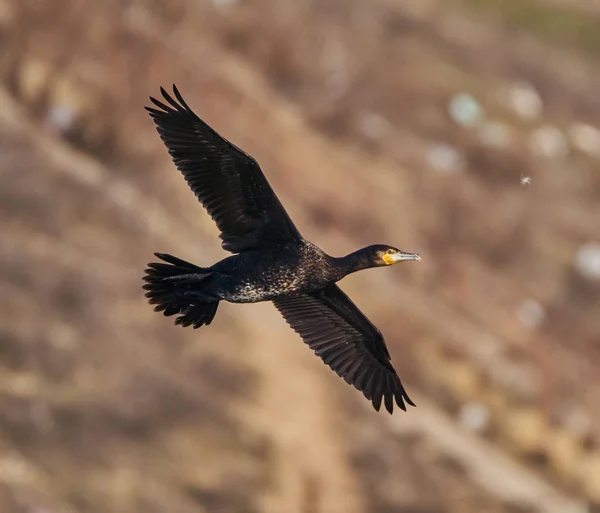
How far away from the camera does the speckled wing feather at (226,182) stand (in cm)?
1185

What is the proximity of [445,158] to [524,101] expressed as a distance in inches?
190

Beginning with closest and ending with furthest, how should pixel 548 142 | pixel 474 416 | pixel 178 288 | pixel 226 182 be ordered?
pixel 178 288 → pixel 226 182 → pixel 474 416 → pixel 548 142

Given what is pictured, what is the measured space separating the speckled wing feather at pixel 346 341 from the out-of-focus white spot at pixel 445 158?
2185 cm

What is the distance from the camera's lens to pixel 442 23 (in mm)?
40594

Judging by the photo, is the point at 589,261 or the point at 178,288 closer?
the point at 178,288

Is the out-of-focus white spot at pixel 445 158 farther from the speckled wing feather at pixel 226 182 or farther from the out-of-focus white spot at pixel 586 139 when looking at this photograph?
the speckled wing feather at pixel 226 182

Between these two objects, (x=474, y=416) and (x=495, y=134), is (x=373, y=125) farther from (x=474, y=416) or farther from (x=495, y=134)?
(x=474, y=416)

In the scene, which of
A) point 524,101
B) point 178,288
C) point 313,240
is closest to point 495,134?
point 524,101

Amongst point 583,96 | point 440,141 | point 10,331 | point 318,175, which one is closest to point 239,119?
point 318,175

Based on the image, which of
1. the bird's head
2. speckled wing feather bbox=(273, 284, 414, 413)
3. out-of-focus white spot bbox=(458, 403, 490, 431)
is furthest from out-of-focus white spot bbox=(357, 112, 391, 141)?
the bird's head

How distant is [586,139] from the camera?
38.5m

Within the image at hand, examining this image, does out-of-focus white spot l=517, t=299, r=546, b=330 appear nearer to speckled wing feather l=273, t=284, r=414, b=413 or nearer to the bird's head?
speckled wing feather l=273, t=284, r=414, b=413

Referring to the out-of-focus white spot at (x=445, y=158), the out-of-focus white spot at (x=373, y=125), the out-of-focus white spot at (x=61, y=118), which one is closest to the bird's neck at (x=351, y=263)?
the out-of-focus white spot at (x=61, y=118)

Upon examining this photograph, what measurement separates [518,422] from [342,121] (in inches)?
426
